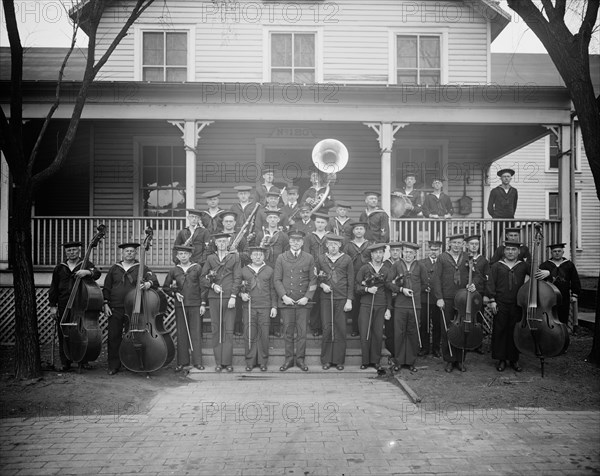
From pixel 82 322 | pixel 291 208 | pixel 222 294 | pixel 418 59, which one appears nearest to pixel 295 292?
pixel 222 294

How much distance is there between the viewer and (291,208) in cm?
963

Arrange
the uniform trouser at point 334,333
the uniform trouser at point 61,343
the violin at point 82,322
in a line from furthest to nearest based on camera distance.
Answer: the uniform trouser at point 334,333
the uniform trouser at point 61,343
the violin at point 82,322

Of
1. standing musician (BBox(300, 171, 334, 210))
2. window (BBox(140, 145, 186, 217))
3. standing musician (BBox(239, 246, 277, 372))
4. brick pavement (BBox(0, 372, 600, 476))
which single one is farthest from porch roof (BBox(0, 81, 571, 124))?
brick pavement (BBox(0, 372, 600, 476))

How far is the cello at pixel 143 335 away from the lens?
7289 millimetres

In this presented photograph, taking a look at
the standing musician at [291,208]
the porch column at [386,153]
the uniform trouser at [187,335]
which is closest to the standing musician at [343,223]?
the standing musician at [291,208]

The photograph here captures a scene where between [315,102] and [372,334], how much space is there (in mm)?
4996

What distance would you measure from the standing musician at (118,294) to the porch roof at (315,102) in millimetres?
3608

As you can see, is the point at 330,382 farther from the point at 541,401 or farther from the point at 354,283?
the point at 541,401

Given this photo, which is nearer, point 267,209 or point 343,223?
point 267,209

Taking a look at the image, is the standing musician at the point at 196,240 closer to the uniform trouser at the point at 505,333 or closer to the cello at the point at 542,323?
the uniform trouser at the point at 505,333

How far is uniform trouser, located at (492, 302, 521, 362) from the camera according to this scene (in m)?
7.83

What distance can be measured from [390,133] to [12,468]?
28.0 ft

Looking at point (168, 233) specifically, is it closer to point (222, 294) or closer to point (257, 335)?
point (222, 294)

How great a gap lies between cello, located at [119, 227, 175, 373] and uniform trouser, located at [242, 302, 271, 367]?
1256mm
